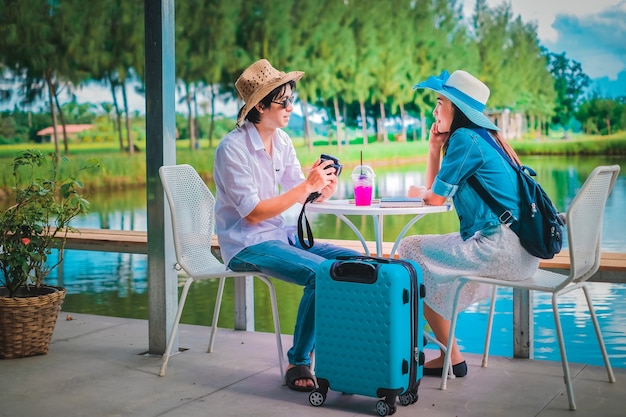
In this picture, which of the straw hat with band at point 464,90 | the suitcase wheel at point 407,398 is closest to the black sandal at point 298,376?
the suitcase wheel at point 407,398

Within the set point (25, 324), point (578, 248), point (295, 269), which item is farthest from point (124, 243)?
point (578, 248)

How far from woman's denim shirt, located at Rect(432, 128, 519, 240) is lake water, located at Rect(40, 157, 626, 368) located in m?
1.95

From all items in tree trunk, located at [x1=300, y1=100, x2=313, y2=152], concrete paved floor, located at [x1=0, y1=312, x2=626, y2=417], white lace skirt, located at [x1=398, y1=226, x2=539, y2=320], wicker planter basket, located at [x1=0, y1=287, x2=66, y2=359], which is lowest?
concrete paved floor, located at [x1=0, y1=312, x2=626, y2=417]

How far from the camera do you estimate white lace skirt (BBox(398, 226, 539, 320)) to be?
11.6 feet

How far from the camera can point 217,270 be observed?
388 cm

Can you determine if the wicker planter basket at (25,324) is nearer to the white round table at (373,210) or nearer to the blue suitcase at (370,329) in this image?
the white round table at (373,210)

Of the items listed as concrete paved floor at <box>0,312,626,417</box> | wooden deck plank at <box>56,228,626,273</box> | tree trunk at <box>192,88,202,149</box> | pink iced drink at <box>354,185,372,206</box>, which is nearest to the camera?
concrete paved floor at <box>0,312,626,417</box>

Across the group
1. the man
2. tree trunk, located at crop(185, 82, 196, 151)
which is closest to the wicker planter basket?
the man

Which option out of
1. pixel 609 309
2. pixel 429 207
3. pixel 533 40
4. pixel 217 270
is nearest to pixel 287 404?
pixel 217 270

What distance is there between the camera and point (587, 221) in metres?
3.43

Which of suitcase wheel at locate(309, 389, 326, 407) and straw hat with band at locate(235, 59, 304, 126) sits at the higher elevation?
straw hat with band at locate(235, 59, 304, 126)

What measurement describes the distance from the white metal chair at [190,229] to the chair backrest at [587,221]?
1.20 m

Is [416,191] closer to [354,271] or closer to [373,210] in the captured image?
[373,210]

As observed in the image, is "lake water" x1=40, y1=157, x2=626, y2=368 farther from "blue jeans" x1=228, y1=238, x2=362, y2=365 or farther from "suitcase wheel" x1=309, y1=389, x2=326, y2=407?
"suitcase wheel" x1=309, y1=389, x2=326, y2=407
